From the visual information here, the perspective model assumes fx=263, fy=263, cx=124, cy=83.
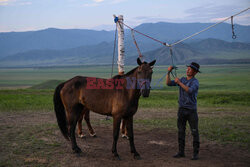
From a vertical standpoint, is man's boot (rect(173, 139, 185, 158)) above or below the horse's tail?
below

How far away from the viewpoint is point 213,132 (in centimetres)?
891

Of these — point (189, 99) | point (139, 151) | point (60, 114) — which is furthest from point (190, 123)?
point (60, 114)

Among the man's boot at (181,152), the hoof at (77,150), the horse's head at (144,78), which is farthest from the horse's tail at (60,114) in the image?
the man's boot at (181,152)

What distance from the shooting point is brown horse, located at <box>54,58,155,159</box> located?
6.21 metres

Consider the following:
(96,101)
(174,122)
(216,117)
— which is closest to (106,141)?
(96,101)

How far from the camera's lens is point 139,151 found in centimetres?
704

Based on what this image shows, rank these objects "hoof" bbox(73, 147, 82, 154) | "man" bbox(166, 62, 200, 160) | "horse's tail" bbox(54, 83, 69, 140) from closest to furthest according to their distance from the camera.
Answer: "man" bbox(166, 62, 200, 160)
"hoof" bbox(73, 147, 82, 154)
"horse's tail" bbox(54, 83, 69, 140)

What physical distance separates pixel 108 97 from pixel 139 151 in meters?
1.71

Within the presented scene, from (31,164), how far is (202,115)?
865 centimetres

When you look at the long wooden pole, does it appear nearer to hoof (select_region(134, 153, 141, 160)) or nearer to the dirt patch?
the dirt patch

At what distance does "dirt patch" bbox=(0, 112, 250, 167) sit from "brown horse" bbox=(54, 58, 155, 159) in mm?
334

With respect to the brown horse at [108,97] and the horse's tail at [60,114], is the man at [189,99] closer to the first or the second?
the brown horse at [108,97]

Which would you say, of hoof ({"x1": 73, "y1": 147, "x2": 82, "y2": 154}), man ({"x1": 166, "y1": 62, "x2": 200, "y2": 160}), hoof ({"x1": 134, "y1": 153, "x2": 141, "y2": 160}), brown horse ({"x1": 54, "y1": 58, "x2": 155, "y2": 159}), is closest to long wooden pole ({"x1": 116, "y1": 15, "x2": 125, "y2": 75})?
brown horse ({"x1": 54, "y1": 58, "x2": 155, "y2": 159})

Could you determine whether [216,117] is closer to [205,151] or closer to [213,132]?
[213,132]
